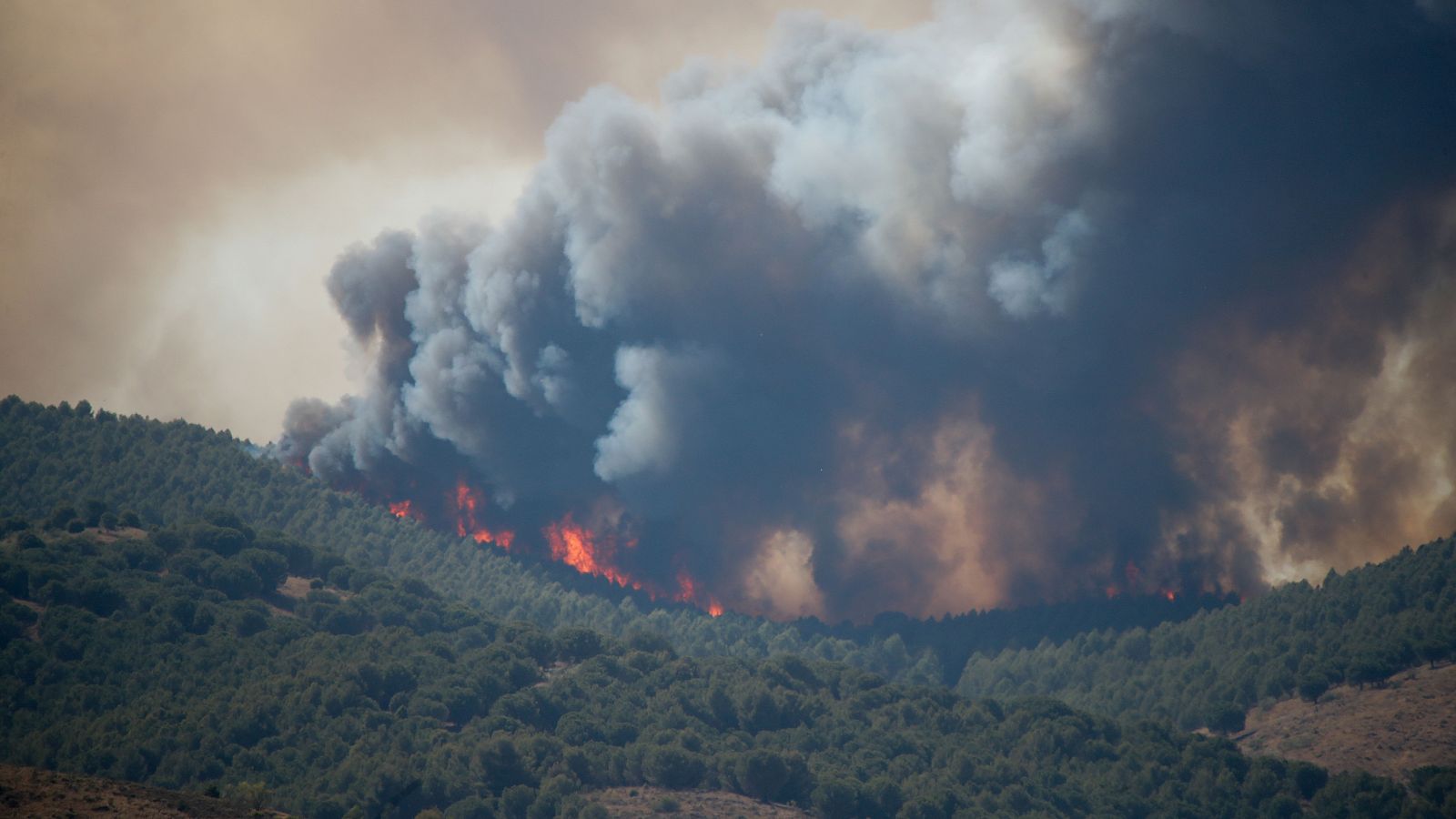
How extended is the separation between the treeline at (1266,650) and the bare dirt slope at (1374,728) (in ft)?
7.80

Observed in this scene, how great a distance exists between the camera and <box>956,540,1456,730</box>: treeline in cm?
15488

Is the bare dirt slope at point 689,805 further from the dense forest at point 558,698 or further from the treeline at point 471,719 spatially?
the dense forest at point 558,698

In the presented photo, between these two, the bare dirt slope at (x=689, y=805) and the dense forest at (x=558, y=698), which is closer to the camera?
the bare dirt slope at (x=689, y=805)

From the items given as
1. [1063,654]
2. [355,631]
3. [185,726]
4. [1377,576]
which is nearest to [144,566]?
[355,631]

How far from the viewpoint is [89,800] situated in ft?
235

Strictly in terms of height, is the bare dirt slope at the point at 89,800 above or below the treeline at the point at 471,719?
below

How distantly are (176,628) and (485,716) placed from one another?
34768 millimetres

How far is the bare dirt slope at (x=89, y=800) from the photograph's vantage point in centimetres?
6981

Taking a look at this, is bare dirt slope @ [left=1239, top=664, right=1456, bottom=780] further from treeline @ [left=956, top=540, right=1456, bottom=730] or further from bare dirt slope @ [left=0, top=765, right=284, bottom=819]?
bare dirt slope @ [left=0, top=765, right=284, bottom=819]

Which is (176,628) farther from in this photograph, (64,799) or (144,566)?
(64,799)

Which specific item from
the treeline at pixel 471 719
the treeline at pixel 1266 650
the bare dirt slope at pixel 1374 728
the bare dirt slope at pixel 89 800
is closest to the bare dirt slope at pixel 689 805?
the treeline at pixel 471 719

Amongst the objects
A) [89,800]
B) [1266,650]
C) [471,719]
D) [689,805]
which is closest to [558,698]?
[471,719]

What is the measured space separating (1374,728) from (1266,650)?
90.0ft

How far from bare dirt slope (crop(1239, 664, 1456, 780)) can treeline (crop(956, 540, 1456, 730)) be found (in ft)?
7.80
